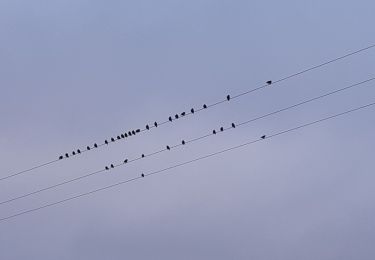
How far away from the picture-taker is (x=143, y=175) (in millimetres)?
76375

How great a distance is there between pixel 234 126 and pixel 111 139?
979cm

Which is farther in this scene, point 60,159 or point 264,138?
point 60,159

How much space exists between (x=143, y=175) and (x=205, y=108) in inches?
329

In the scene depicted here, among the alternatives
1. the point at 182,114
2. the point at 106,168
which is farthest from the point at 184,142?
the point at 106,168

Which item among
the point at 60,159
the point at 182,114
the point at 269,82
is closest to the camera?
the point at 269,82

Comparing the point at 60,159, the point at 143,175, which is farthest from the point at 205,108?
the point at 60,159

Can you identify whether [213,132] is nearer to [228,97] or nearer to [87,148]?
[228,97]

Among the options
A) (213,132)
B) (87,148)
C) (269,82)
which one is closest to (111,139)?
(87,148)

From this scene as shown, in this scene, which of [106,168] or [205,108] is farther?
[106,168]

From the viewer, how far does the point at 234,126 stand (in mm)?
71000

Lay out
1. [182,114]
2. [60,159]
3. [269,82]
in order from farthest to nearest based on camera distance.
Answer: [60,159] < [182,114] < [269,82]

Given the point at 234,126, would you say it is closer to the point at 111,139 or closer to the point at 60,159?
the point at 111,139

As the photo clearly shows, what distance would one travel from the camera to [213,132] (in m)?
72.7

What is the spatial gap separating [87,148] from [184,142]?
724 cm
